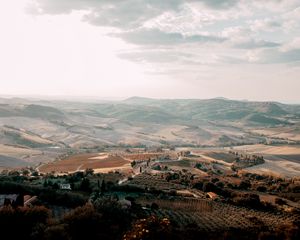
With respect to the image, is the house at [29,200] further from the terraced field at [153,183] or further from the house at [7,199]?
the terraced field at [153,183]

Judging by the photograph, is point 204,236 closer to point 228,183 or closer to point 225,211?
point 225,211

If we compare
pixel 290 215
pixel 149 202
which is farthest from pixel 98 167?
pixel 290 215

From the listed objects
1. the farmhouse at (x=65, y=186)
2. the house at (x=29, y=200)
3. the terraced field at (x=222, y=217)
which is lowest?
the farmhouse at (x=65, y=186)

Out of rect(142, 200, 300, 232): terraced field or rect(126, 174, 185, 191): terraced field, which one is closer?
rect(142, 200, 300, 232): terraced field

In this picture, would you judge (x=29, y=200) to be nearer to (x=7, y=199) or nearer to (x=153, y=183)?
(x=7, y=199)

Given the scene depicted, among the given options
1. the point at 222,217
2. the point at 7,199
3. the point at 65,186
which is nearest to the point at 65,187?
the point at 65,186

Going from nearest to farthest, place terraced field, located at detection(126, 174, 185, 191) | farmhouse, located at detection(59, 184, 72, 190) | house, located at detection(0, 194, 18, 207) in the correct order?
house, located at detection(0, 194, 18, 207)
farmhouse, located at detection(59, 184, 72, 190)
terraced field, located at detection(126, 174, 185, 191)

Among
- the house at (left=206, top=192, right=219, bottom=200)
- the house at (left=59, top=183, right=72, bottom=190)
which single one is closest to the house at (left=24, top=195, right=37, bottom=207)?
the house at (left=59, top=183, right=72, bottom=190)

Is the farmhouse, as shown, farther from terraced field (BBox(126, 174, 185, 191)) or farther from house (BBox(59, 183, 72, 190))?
terraced field (BBox(126, 174, 185, 191))

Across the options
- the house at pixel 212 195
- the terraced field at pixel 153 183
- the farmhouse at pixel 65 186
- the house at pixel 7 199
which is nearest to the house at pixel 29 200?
the house at pixel 7 199

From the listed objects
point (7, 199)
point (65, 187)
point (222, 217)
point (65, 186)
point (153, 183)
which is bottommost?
point (153, 183)

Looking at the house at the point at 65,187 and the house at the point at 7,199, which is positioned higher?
the house at the point at 7,199
